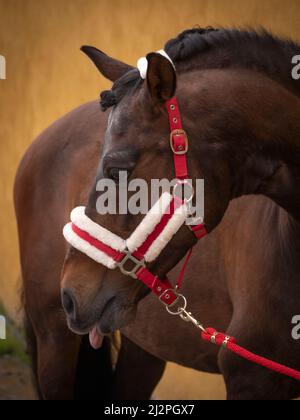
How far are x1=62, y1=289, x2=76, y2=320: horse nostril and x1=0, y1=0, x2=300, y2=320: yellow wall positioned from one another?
6.97 feet

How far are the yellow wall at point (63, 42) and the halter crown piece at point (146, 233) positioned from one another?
1886 millimetres

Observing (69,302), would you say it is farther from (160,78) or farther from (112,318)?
(160,78)

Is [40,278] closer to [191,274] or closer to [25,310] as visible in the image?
[25,310]

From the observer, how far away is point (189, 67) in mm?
2184

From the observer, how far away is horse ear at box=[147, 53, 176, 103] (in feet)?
6.52

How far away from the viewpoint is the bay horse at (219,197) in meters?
2.09

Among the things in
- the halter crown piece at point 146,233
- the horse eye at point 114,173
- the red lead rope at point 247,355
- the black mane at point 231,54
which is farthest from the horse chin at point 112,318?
the black mane at point 231,54

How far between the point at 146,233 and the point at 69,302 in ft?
0.96

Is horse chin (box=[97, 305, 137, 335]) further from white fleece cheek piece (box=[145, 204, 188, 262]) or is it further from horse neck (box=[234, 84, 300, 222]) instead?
horse neck (box=[234, 84, 300, 222])

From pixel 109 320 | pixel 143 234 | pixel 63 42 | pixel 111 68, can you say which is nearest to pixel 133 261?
pixel 143 234

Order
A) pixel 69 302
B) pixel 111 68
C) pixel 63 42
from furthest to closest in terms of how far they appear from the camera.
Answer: pixel 63 42 → pixel 111 68 → pixel 69 302

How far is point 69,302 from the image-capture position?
213cm

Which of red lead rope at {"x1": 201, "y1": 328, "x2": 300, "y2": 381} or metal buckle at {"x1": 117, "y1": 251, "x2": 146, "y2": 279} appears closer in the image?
metal buckle at {"x1": 117, "y1": 251, "x2": 146, "y2": 279}

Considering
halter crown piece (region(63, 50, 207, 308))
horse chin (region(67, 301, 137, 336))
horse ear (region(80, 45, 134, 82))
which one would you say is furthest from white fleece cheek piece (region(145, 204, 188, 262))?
horse ear (region(80, 45, 134, 82))
